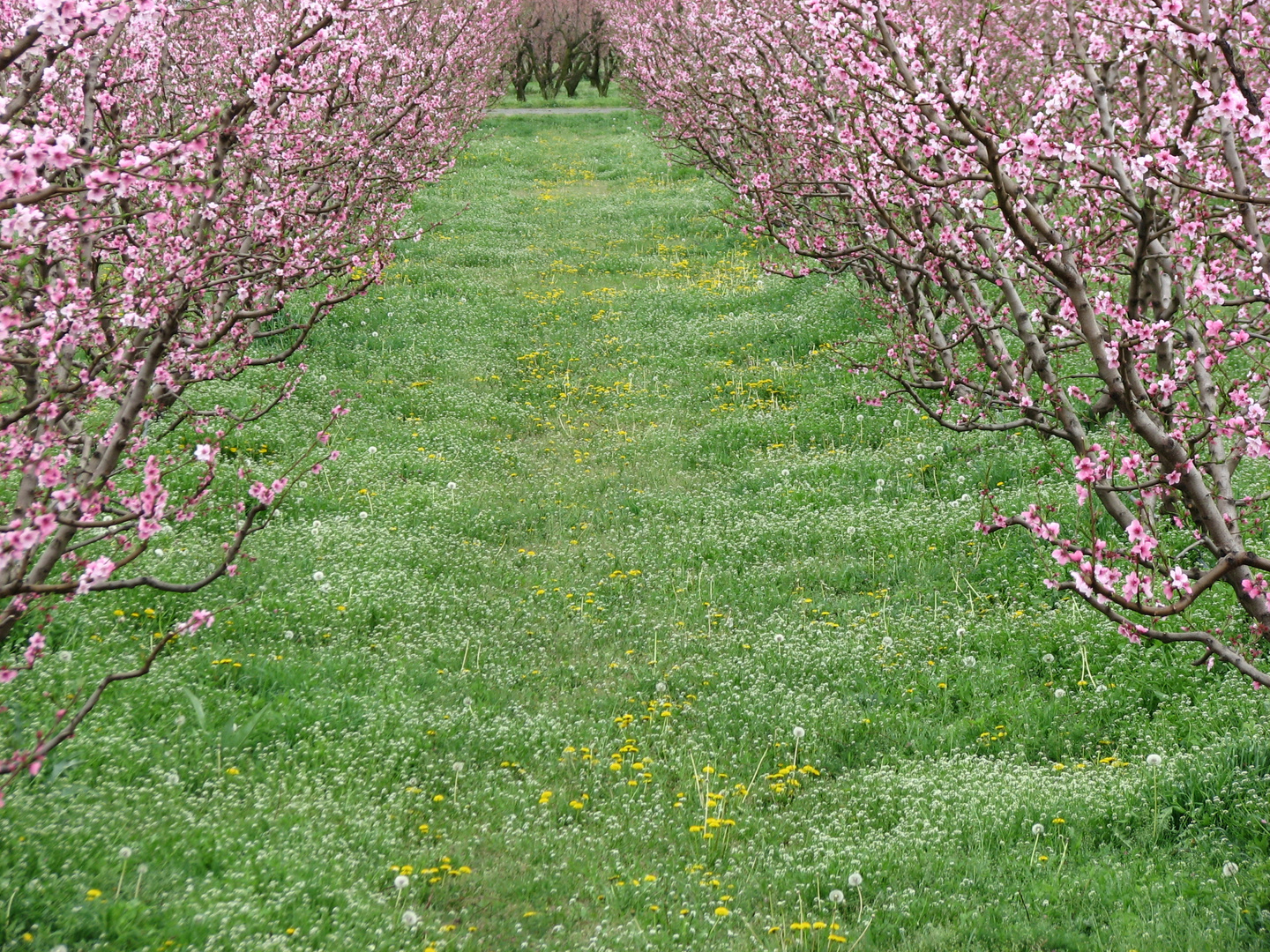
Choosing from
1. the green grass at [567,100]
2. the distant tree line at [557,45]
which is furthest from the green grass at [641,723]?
the distant tree line at [557,45]

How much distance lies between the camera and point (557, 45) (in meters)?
49.2

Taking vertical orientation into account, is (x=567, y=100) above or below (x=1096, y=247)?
above

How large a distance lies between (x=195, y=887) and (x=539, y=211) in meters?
Answer: 20.6

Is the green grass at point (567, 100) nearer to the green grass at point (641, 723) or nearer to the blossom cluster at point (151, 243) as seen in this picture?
the blossom cluster at point (151, 243)

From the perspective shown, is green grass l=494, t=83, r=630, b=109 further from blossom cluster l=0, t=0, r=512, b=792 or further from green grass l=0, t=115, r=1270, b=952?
green grass l=0, t=115, r=1270, b=952

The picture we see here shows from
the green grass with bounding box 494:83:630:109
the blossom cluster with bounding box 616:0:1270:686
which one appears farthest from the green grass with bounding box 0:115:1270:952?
the green grass with bounding box 494:83:630:109

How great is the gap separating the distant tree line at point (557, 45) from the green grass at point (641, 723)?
4056 cm

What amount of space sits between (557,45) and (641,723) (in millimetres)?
48254

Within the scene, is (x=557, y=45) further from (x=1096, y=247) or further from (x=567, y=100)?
(x=1096, y=247)

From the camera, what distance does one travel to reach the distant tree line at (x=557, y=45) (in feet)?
155

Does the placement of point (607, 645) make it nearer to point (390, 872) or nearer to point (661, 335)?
point (390, 872)

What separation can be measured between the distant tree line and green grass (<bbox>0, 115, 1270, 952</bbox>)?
40.6m

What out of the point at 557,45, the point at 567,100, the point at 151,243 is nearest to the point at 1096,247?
the point at 151,243

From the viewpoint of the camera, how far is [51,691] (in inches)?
221
